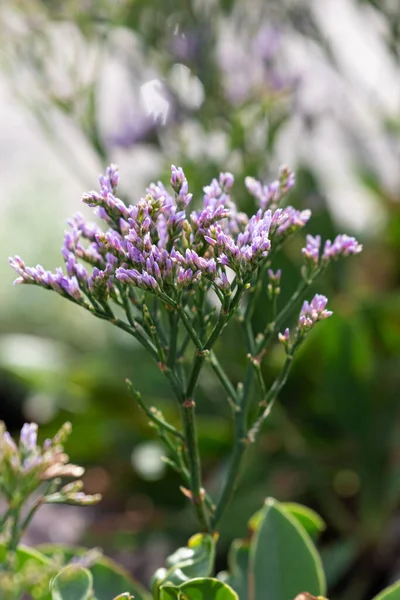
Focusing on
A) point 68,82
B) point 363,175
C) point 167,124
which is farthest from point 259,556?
point 363,175

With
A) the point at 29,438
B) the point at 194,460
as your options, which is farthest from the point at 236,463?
the point at 29,438

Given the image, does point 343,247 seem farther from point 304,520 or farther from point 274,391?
point 304,520

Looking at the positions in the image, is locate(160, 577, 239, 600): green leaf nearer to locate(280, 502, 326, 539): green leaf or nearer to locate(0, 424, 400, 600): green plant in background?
locate(0, 424, 400, 600): green plant in background

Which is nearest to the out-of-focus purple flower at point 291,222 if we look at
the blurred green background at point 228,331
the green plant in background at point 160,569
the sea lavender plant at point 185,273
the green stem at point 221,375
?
the sea lavender plant at point 185,273

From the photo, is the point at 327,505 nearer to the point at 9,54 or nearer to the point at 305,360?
the point at 305,360

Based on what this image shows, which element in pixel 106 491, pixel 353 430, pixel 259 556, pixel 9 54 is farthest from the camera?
pixel 106 491

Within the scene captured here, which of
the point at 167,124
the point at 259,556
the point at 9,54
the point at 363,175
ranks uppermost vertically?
the point at 363,175

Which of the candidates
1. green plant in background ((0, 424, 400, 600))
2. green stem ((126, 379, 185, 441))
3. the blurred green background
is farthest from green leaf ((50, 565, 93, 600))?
the blurred green background
